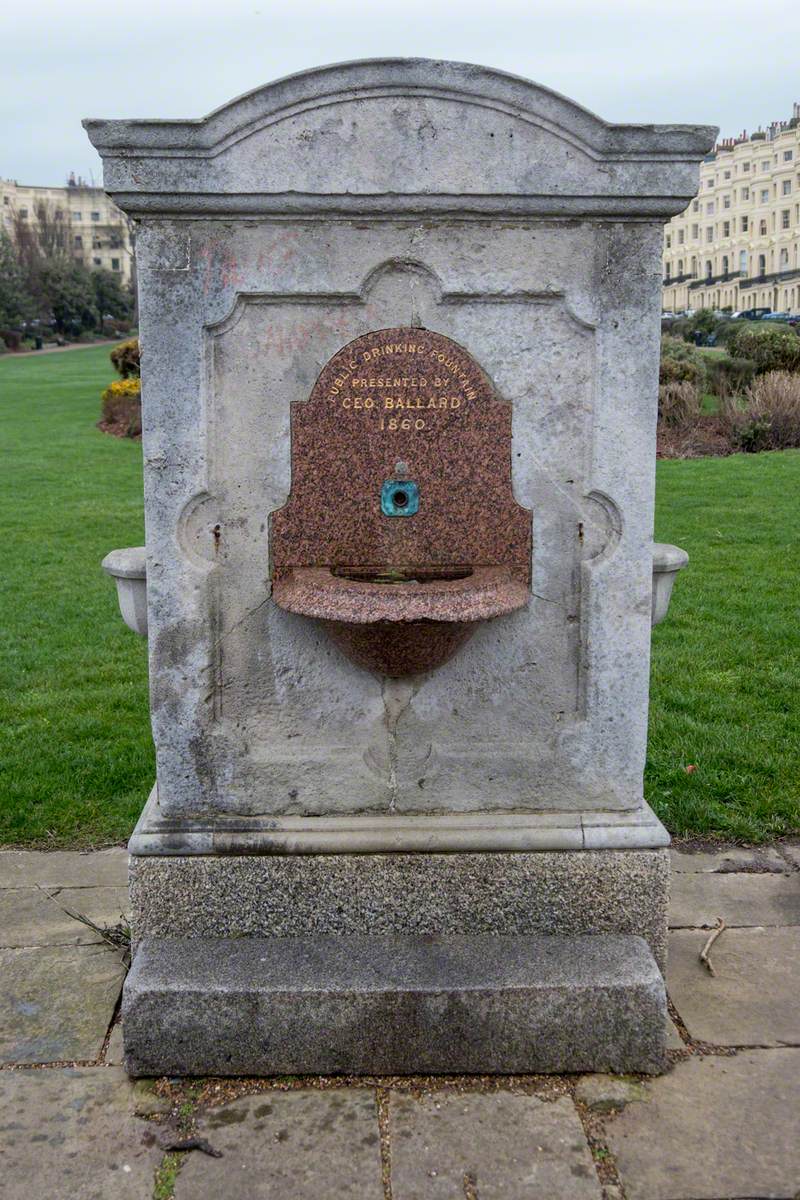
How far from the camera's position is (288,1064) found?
3172 millimetres

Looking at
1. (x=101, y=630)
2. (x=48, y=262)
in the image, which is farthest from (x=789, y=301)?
(x=101, y=630)

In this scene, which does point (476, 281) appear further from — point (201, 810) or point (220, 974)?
point (220, 974)

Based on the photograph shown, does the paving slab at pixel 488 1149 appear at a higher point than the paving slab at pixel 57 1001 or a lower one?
lower

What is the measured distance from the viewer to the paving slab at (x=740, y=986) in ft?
10.9

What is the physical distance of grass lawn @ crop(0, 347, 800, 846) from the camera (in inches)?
192

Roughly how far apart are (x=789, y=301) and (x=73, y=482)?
205ft

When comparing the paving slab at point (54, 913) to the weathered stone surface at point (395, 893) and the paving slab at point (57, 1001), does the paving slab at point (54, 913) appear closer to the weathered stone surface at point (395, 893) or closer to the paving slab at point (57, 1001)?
the paving slab at point (57, 1001)

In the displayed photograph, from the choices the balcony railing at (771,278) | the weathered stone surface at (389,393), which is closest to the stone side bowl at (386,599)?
the weathered stone surface at (389,393)

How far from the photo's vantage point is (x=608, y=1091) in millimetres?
3104

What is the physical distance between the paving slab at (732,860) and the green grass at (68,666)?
224 centimetres

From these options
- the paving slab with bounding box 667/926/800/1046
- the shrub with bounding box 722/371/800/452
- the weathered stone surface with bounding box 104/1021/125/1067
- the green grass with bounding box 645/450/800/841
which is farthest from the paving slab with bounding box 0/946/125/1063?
the shrub with bounding box 722/371/800/452

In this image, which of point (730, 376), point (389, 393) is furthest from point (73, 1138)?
point (730, 376)

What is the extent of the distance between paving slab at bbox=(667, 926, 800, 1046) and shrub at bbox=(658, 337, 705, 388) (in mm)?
13065

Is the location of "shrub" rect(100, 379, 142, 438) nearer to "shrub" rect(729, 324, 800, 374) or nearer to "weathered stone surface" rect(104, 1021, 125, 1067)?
"shrub" rect(729, 324, 800, 374)
